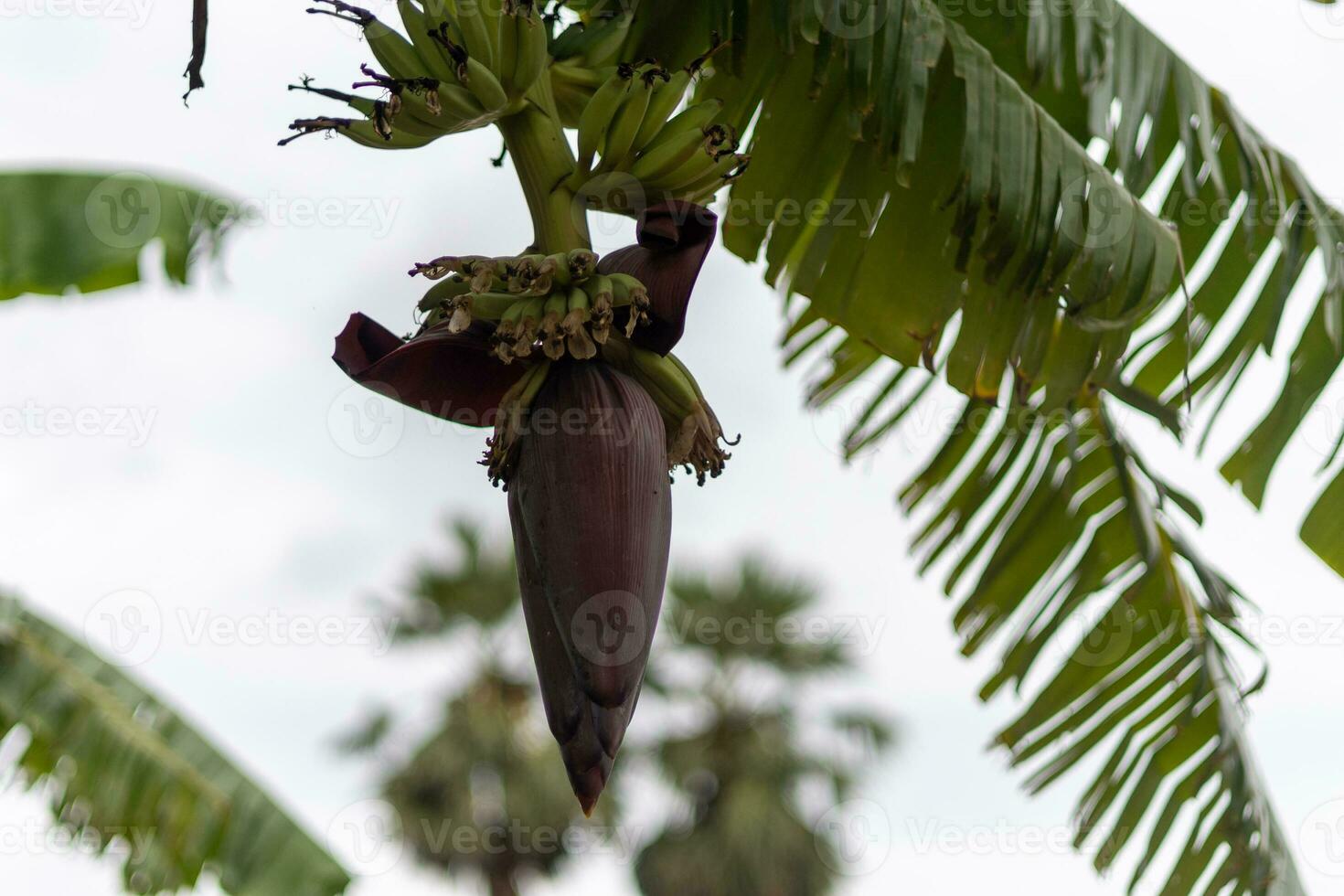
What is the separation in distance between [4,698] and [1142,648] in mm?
2188

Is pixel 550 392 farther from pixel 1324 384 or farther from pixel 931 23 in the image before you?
pixel 1324 384

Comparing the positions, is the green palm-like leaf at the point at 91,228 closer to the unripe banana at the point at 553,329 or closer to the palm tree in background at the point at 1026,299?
the palm tree in background at the point at 1026,299

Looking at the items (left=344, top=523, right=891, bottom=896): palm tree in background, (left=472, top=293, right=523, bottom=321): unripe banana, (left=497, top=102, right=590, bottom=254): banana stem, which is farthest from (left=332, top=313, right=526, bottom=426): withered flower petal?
(left=344, top=523, right=891, bottom=896): palm tree in background

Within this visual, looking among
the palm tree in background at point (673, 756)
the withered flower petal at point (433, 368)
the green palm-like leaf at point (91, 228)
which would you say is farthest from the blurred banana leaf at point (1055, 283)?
the palm tree in background at point (673, 756)

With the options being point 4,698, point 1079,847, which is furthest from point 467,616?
point 1079,847

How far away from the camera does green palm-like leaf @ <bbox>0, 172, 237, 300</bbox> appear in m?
2.24

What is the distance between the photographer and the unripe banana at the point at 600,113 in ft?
3.29

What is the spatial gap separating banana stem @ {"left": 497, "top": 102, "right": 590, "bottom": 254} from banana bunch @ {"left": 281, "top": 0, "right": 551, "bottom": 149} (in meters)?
0.02

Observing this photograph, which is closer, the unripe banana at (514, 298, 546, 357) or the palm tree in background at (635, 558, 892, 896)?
the unripe banana at (514, 298, 546, 357)

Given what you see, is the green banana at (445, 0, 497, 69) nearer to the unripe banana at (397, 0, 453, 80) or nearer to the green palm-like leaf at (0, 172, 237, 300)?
the unripe banana at (397, 0, 453, 80)

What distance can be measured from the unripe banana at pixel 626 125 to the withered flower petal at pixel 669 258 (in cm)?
13

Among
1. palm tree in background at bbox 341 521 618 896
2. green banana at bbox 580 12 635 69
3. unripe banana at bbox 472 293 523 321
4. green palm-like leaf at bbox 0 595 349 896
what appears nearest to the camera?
unripe banana at bbox 472 293 523 321

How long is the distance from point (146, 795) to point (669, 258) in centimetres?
207

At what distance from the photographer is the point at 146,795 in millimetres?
2488
